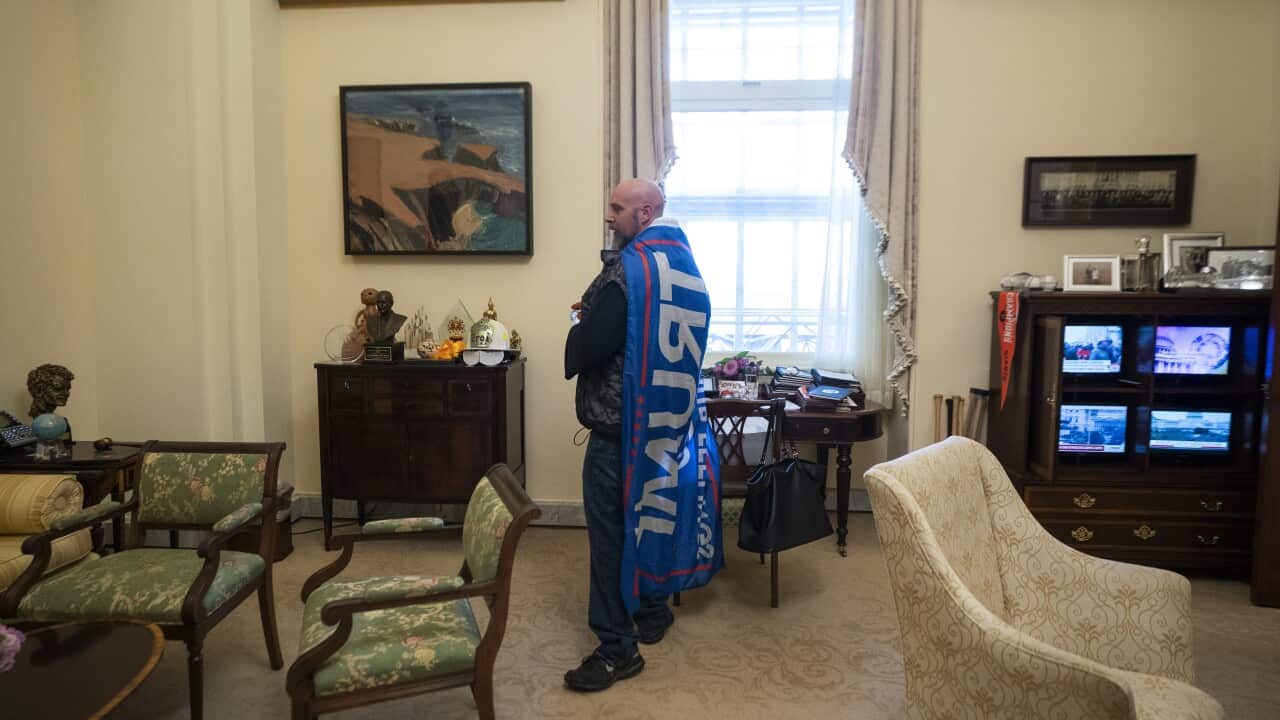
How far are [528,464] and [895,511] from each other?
307 cm

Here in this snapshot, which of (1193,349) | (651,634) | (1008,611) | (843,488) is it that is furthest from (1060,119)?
(651,634)

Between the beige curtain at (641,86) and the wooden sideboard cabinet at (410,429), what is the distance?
1445 mm

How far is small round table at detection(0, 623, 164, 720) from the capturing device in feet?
5.29

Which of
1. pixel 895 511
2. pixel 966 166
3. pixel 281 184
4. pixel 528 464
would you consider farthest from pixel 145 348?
pixel 966 166

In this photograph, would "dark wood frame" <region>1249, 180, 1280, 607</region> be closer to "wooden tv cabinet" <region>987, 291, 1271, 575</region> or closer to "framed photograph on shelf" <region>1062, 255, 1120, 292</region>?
"wooden tv cabinet" <region>987, 291, 1271, 575</region>

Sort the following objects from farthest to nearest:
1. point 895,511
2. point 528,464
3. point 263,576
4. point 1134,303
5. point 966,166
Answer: point 528,464
point 966,166
point 1134,303
point 263,576
point 895,511

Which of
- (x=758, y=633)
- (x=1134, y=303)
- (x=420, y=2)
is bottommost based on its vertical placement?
(x=758, y=633)

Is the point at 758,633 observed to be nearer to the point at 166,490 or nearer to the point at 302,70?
the point at 166,490

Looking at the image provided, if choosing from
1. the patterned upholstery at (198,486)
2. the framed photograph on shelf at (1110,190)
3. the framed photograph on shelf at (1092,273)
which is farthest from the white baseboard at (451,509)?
the framed photograph on shelf at (1110,190)

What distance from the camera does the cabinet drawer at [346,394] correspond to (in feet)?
13.4

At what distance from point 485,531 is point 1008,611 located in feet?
5.16

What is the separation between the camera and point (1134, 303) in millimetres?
3658

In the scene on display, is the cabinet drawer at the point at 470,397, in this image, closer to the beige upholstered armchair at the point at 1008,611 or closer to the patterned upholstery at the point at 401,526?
the patterned upholstery at the point at 401,526

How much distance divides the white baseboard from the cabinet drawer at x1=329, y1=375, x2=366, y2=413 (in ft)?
2.66
